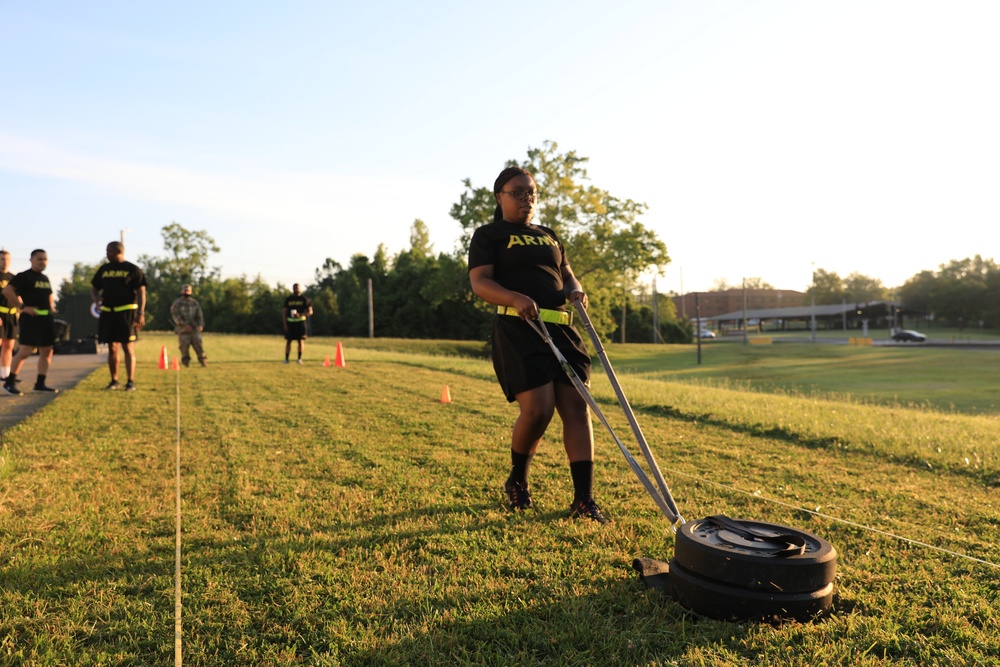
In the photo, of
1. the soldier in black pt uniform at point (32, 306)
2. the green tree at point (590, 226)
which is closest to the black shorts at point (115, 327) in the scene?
the soldier in black pt uniform at point (32, 306)

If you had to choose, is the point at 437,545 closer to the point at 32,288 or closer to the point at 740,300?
the point at 32,288

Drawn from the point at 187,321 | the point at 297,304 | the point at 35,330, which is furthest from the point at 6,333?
the point at 297,304

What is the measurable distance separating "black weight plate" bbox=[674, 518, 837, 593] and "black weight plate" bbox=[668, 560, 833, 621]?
25 mm

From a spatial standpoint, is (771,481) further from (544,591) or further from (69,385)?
(69,385)

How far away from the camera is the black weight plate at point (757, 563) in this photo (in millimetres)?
2352

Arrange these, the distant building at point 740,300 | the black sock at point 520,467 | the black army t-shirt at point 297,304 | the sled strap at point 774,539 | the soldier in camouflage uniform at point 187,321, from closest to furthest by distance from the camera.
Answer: the sled strap at point 774,539, the black sock at point 520,467, the soldier in camouflage uniform at point 187,321, the black army t-shirt at point 297,304, the distant building at point 740,300

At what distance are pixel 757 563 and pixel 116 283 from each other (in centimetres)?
981

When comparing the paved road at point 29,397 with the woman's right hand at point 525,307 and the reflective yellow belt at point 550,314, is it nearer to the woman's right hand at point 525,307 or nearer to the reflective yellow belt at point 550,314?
the reflective yellow belt at point 550,314

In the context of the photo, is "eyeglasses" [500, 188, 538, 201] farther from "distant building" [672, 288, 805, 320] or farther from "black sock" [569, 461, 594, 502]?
"distant building" [672, 288, 805, 320]

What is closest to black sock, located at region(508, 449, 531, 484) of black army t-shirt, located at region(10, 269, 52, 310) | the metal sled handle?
the metal sled handle

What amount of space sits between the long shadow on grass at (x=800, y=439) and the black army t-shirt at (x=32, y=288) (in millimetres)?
8526

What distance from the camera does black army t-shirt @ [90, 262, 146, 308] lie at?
30.8 feet

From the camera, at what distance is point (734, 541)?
2547mm

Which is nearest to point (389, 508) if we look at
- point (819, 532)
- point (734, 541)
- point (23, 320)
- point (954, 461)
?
point (734, 541)
